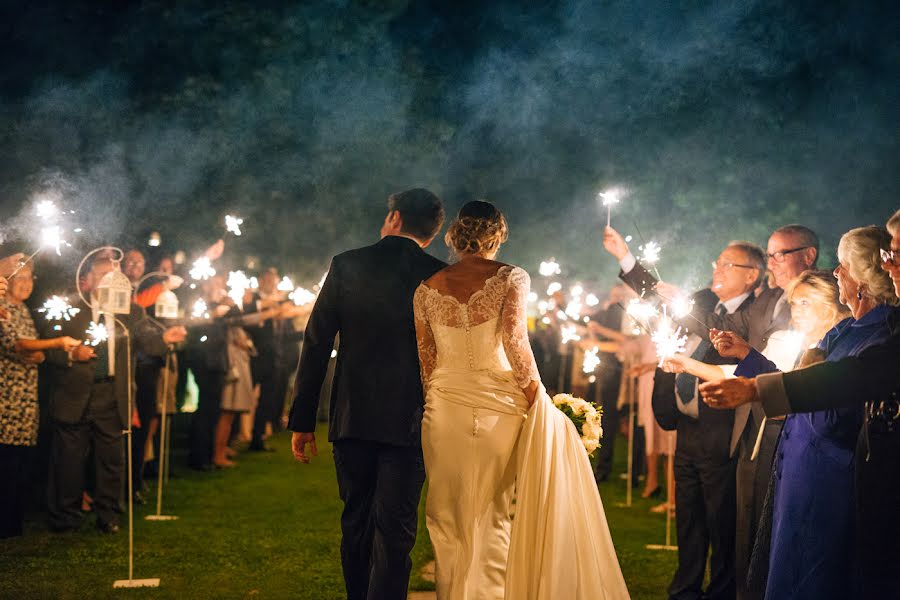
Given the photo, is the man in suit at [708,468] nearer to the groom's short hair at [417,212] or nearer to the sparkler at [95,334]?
the groom's short hair at [417,212]

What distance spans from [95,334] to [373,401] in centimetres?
345

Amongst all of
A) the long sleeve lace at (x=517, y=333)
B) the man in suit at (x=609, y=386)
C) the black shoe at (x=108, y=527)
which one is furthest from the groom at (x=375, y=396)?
the man in suit at (x=609, y=386)

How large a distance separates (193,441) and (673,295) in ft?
26.0

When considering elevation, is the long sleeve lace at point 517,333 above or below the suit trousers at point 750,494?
above

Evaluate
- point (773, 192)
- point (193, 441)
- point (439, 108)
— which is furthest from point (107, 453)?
point (773, 192)

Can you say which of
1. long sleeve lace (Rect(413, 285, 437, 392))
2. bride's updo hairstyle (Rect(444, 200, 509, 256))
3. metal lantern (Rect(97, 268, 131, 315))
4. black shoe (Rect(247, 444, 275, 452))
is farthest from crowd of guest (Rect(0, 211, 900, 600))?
black shoe (Rect(247, 444, 275, 452))

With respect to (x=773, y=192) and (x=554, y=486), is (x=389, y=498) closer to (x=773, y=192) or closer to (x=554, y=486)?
(x=554, y=486)

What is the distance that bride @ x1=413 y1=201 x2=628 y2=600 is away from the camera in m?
4.32

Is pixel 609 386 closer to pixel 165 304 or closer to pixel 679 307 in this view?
pixel 165 304

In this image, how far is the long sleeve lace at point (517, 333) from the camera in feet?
14.4

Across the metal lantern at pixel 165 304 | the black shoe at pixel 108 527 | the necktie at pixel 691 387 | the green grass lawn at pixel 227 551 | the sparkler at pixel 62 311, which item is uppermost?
the metal lantern at pixel 165 304

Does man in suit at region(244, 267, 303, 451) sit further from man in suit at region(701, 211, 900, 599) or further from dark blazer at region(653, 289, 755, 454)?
man in suit at region(701, 211, 900, 599)

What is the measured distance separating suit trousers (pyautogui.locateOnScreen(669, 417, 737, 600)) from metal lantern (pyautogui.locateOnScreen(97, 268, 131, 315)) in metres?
4.51

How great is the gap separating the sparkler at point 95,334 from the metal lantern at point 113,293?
0.55 feet
